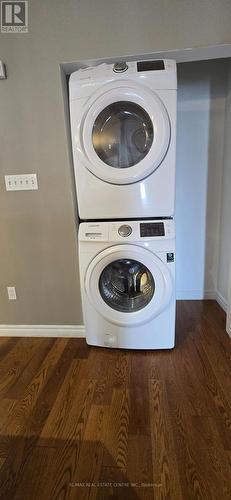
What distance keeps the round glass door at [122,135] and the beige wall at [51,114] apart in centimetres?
25

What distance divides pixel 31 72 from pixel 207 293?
→ 2.20 m

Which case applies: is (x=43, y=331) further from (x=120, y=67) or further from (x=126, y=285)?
(x=120, y=67)

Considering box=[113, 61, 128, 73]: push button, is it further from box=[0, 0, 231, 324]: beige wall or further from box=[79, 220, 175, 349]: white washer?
box=[79, 220, 175, 349]: white washer

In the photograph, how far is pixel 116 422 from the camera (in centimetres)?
114

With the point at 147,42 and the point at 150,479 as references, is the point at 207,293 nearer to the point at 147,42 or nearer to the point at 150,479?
the point at 150,479

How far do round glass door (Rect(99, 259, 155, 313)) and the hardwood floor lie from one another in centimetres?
33

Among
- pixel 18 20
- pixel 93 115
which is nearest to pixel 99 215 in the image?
pixel 93 115

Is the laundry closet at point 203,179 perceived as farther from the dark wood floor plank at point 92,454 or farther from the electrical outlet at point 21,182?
the dark wood floor plank at point 92,454

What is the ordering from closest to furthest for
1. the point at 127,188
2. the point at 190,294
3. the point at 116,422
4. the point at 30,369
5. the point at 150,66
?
1. the point at 116,422
2. the point at 150,66
3. the point at 127,188
4. the point at 30,369
5. the point at 190,294

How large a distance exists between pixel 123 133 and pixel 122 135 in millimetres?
12

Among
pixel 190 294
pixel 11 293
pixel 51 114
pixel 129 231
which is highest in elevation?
pixel 51 114

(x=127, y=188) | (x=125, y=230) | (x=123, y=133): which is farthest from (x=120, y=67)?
(x=125, y=230)

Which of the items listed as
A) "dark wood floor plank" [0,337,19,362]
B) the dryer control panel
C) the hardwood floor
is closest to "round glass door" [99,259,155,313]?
the dryer control panel

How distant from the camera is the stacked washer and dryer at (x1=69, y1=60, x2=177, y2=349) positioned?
1.31m
